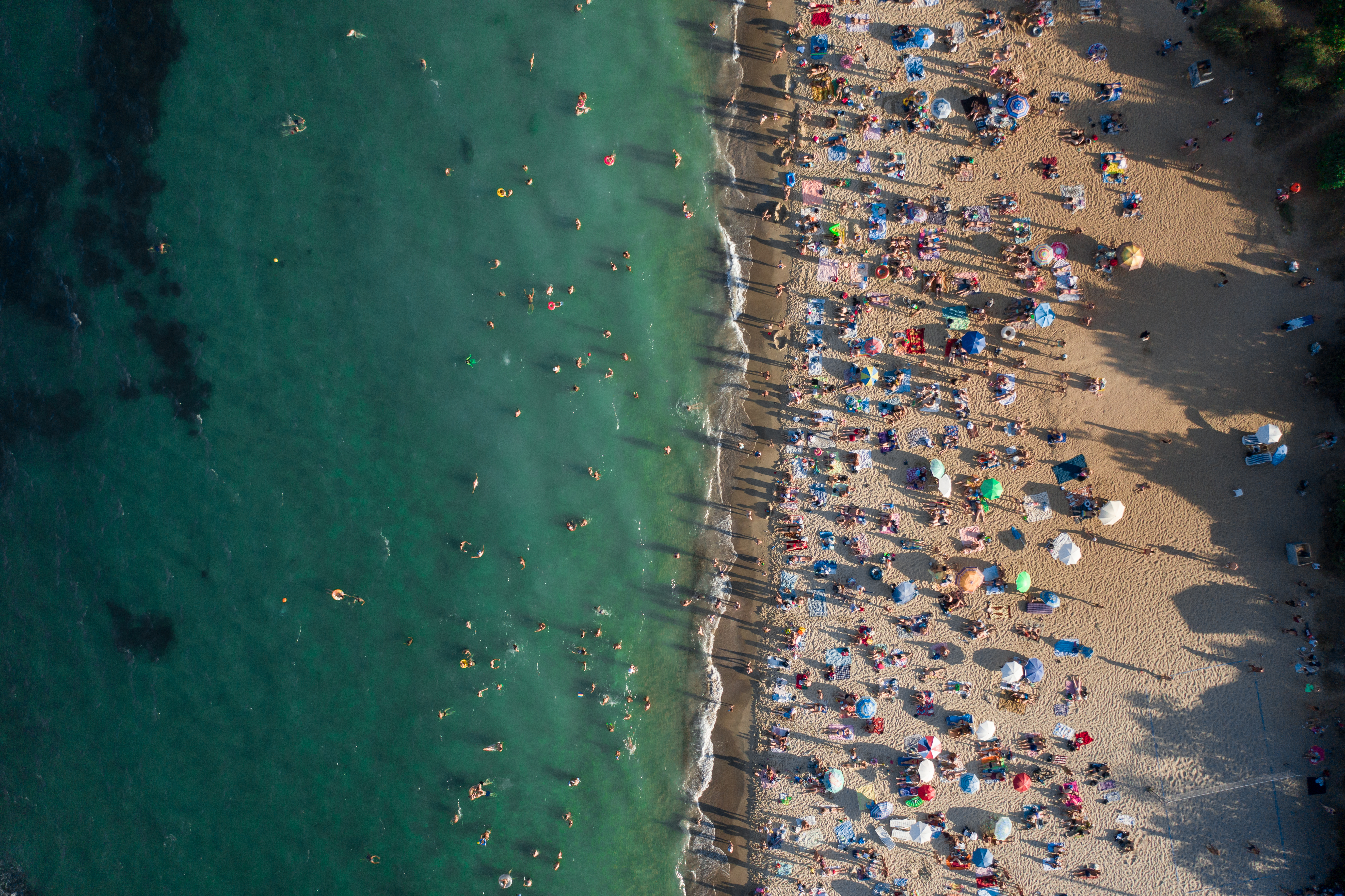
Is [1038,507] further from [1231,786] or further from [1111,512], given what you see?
[1231,786]

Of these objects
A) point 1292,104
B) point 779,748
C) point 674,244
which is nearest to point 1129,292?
point 1292,104

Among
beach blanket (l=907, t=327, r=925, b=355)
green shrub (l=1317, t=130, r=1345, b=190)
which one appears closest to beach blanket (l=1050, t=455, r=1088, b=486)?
beach blanket (l=907, t=327, r=925, b=355)

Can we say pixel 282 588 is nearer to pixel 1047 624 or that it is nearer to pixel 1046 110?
pixel 1047 624

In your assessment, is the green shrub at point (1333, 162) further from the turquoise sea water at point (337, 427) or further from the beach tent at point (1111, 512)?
the turquoise sea water at point (337, 427)

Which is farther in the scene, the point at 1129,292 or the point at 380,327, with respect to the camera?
the point at 380,327

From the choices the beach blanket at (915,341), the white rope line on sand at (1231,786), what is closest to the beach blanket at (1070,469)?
the beach blanket at (915,341)
